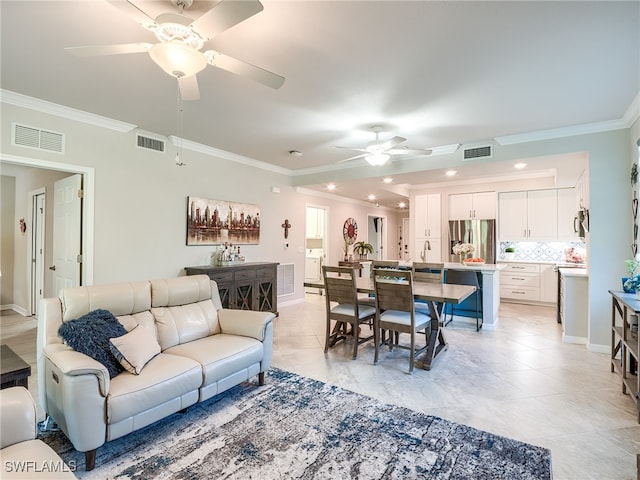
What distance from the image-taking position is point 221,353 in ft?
8.47

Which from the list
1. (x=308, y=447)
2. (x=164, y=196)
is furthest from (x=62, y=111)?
(x=308, y=447)

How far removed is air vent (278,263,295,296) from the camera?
6447 mm

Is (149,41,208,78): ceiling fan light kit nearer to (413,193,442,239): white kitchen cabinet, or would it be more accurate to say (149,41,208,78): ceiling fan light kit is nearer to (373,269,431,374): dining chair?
(373,269,431,374): dining chair

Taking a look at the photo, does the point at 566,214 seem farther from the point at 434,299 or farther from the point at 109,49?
the point at 109,49

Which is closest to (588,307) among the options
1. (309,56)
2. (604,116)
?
(604,116)

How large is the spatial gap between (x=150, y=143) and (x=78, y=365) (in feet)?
11.0

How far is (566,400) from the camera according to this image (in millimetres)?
2711

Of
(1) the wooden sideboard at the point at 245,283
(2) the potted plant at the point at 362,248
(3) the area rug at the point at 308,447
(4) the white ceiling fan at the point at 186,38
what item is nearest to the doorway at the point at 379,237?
(2) the potted plant at the point at 362,248

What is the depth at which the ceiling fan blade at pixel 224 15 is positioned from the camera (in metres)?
1.49

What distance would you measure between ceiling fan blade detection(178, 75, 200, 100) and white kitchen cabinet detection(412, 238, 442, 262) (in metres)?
6.32

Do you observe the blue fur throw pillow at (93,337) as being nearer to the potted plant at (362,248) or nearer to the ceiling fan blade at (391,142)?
the ceiling fan blade at (391,142)

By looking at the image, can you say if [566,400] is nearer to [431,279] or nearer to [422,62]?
[431,279]

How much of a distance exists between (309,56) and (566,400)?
3.50m

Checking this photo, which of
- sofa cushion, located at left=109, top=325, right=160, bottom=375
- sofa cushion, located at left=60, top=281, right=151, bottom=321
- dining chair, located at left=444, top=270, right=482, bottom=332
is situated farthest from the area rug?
dining chair, located at left=444, top=270, right=482, bottom=332
